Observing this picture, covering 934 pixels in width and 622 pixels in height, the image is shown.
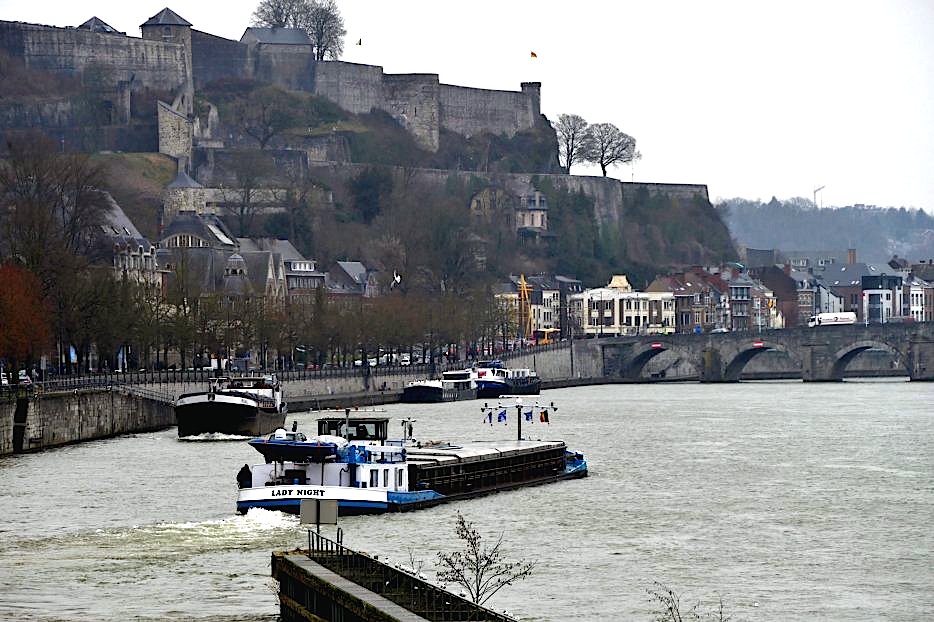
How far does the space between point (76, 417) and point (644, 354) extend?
69.5 m

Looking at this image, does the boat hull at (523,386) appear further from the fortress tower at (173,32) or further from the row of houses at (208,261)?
the fortress tower at (173,32)

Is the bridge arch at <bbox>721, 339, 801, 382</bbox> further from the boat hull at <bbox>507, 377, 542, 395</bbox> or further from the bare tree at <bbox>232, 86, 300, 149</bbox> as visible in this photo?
the bare tree at <bbox>232, 86, 300, 149</bbox>

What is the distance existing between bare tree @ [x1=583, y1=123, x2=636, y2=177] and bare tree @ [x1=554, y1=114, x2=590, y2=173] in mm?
477

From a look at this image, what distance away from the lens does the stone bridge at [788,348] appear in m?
118

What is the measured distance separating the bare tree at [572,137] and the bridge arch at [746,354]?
4433cm

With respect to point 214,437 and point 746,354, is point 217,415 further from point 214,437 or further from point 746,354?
point 746,354

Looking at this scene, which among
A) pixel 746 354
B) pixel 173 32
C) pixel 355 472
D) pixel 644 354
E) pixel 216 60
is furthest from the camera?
pixel 216 60

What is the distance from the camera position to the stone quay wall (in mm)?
55312

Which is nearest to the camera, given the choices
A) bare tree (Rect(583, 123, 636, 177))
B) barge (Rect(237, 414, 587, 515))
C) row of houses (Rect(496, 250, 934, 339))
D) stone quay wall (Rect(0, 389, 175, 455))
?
barge (Rect(237, 414, 587, 515))

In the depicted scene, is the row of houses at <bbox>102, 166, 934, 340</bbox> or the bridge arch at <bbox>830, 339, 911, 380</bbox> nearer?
the row of houses at <bbox>102, 166, 934, 340</bbox>

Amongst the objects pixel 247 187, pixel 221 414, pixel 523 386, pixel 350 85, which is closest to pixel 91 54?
pixel 247 187

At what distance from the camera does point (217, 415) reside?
62625 millimetres

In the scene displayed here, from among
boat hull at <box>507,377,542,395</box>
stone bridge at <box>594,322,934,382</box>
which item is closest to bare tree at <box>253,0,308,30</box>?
stone bridge at <box>594,322,934,382</box>

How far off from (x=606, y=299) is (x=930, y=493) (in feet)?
323
